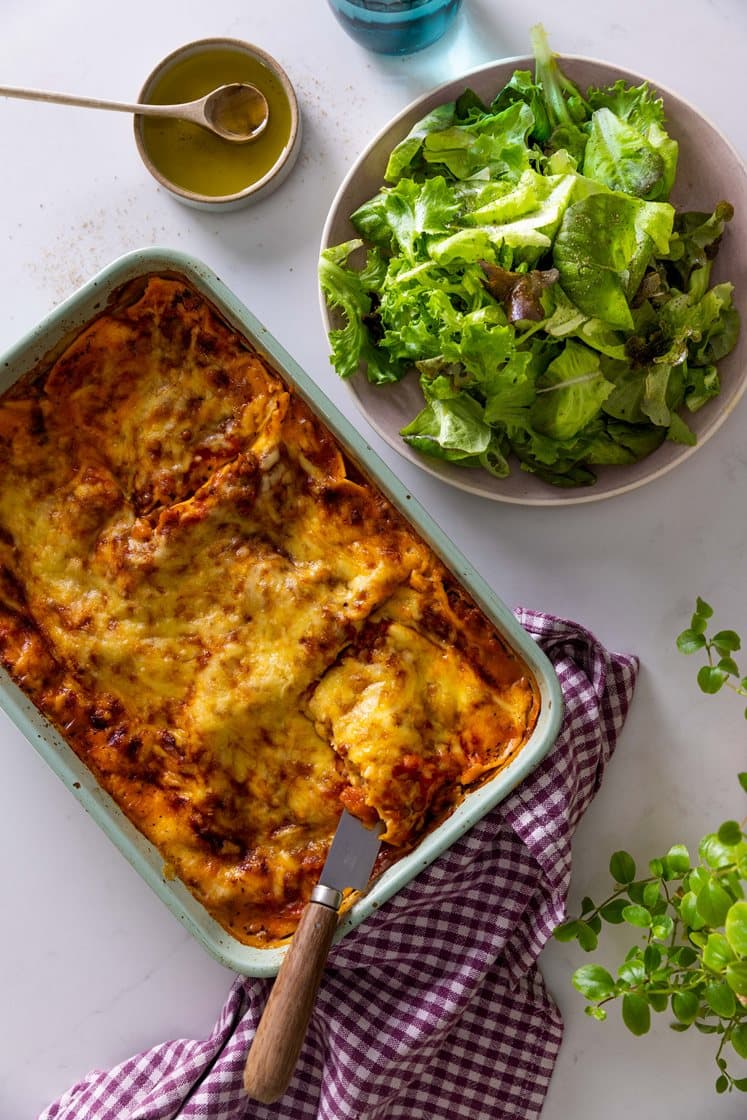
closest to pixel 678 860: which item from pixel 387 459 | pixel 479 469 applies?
pixel 479 469

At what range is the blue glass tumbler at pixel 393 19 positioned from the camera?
1808 millimetres

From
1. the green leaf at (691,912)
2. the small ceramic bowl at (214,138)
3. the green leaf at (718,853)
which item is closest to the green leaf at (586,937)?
the green leaf at (691,912)

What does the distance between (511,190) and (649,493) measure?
60cm

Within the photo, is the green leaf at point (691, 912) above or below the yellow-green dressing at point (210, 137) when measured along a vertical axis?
below

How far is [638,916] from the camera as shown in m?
1.56

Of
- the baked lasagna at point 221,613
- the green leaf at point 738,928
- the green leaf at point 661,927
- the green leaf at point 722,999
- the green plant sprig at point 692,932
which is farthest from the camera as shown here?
the baked lasagna at point 221,613

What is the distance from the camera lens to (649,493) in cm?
192

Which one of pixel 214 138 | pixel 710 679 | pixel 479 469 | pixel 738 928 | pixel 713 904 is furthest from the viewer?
pixel 214 138

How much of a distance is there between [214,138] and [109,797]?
1.17 meters

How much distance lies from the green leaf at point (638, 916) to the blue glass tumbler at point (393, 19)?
149 centimetres

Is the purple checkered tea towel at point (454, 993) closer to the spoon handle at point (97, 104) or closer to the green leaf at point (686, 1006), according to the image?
the green leaf at point (686, 1006)

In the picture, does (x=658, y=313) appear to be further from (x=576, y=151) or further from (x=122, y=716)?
(x=122, y=716)

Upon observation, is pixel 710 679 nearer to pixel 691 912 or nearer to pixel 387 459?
pixel 691 912

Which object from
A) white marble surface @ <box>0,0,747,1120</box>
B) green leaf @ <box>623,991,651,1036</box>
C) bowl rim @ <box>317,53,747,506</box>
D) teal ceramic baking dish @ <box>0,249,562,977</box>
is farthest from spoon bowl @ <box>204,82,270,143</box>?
green leaf @ <box>623,991,651,1036</box>
